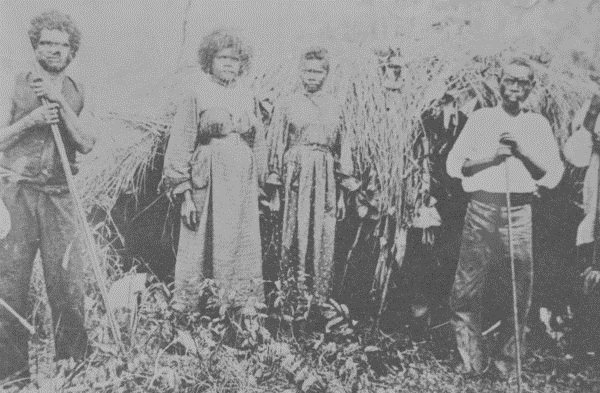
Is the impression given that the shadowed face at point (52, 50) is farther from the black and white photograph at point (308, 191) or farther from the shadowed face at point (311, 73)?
the shadowed face at point (311, 73)

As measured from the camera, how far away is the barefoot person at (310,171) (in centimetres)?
344

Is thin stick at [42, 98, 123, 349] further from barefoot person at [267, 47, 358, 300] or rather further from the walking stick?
the walking stick

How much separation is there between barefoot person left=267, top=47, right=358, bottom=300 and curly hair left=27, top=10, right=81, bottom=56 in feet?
3.71

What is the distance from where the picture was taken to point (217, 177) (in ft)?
11.0

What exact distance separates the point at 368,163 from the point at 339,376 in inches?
44.3

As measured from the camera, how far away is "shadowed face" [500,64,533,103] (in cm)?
347

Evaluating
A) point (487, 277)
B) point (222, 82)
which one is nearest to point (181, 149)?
point (222, 82)

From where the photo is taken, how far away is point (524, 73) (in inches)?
137

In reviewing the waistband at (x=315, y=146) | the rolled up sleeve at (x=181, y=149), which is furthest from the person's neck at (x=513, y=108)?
the rolled up sleeve at (x=181, y=149)

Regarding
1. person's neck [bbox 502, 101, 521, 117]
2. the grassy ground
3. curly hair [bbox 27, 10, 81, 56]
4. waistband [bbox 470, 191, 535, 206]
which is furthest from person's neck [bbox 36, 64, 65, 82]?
person's neck [bbox 502, 101, 521, 117]

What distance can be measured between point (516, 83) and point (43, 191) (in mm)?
2528

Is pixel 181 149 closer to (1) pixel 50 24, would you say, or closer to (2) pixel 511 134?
(1) pixel 50 24

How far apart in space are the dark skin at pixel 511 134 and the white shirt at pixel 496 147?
18 millimetres

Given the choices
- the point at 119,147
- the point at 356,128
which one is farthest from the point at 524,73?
the point at 119,147
